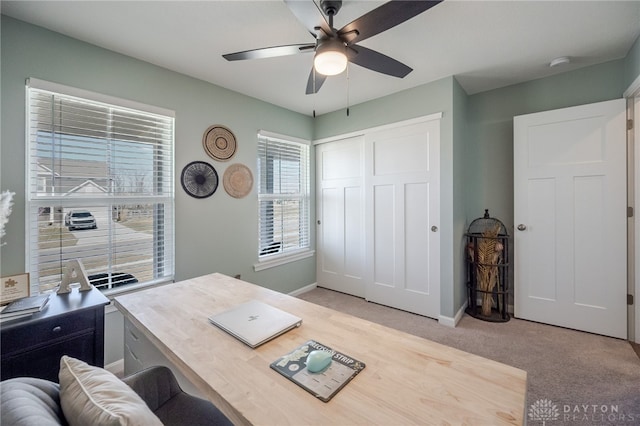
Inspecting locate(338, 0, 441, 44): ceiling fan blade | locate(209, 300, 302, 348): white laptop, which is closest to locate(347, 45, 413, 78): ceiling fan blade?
locate(338, 0, 441, 44): ceiling fan blade

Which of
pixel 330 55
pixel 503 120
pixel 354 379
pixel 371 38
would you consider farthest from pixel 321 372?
pixel 503 120

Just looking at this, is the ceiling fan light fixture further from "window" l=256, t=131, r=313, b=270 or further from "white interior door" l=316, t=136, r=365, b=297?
"white interior door" l=316, t=136, r=365, b=297

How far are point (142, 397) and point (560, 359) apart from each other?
2.87 meters

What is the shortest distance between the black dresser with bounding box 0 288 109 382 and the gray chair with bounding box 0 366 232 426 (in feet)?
2.67

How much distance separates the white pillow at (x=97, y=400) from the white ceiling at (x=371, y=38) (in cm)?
200

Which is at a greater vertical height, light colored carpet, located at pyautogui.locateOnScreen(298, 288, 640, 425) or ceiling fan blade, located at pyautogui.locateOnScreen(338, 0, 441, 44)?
ceiling fan blade, located at pyautogui.locateOnScreen(338, 0, 441, 44)

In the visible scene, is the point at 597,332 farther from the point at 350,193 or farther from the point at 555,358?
the point at 350,193

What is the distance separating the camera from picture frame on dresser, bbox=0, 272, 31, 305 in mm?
1527

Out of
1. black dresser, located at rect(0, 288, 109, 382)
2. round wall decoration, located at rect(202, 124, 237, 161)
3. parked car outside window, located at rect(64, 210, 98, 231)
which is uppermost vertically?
round wall decoration, located at rect(202, 124, 237, 161)

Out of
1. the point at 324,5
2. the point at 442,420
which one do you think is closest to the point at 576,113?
the point at 324,5

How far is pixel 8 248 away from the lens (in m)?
1.71

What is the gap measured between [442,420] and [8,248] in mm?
2589

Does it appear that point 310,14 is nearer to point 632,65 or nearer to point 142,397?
point 142,397

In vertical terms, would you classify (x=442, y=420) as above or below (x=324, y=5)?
below
